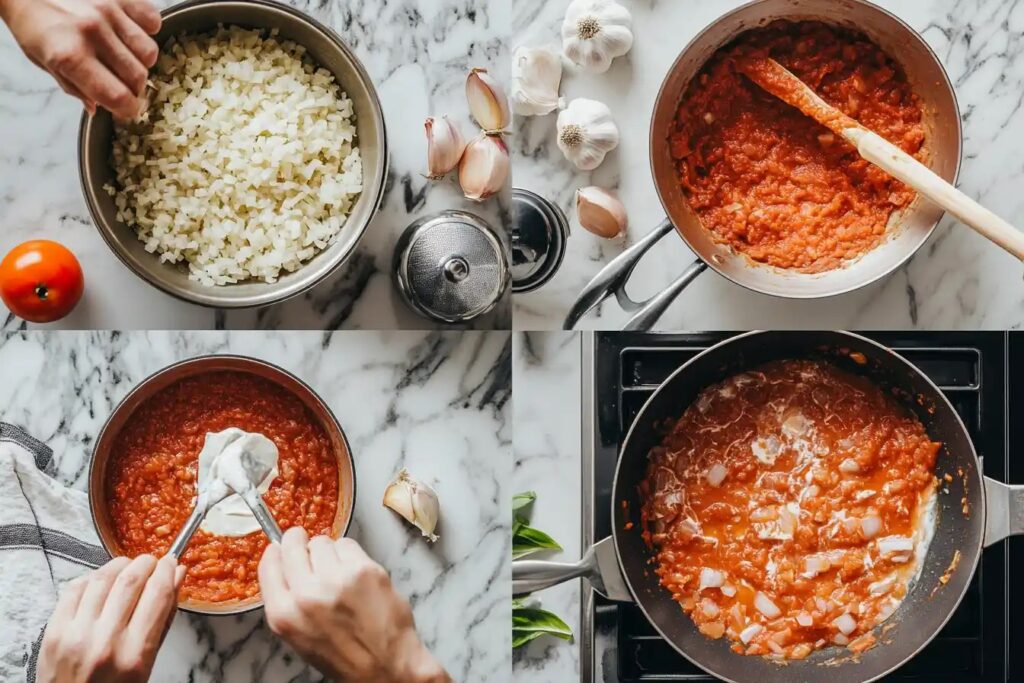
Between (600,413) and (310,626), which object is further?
(600,413)

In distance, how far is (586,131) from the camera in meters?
1.57

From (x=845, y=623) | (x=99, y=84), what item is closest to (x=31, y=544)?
(x=99, y=84)

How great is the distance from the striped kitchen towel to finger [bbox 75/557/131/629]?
35 cm

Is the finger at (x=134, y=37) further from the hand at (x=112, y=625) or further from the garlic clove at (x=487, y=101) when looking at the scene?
the hand at (x=112, y=625)

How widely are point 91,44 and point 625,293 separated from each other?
89 centimetres

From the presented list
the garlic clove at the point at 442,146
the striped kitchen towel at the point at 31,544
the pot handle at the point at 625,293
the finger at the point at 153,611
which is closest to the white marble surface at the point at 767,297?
the pot handle at the point at 625,293

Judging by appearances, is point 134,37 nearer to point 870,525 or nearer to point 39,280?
point 39,280

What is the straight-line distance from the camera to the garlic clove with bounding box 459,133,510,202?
1561mm

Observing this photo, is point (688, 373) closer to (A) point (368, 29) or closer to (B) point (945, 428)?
(B) point (945, 428)

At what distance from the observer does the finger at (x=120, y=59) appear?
127cm

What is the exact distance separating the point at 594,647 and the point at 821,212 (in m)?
0.81

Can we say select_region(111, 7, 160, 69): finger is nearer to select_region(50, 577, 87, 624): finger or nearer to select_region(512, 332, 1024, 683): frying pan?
select_region(50, 577, 87, 624): finger

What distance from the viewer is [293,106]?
1495 millimetres

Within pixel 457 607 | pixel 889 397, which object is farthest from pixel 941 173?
pixel 457 607
